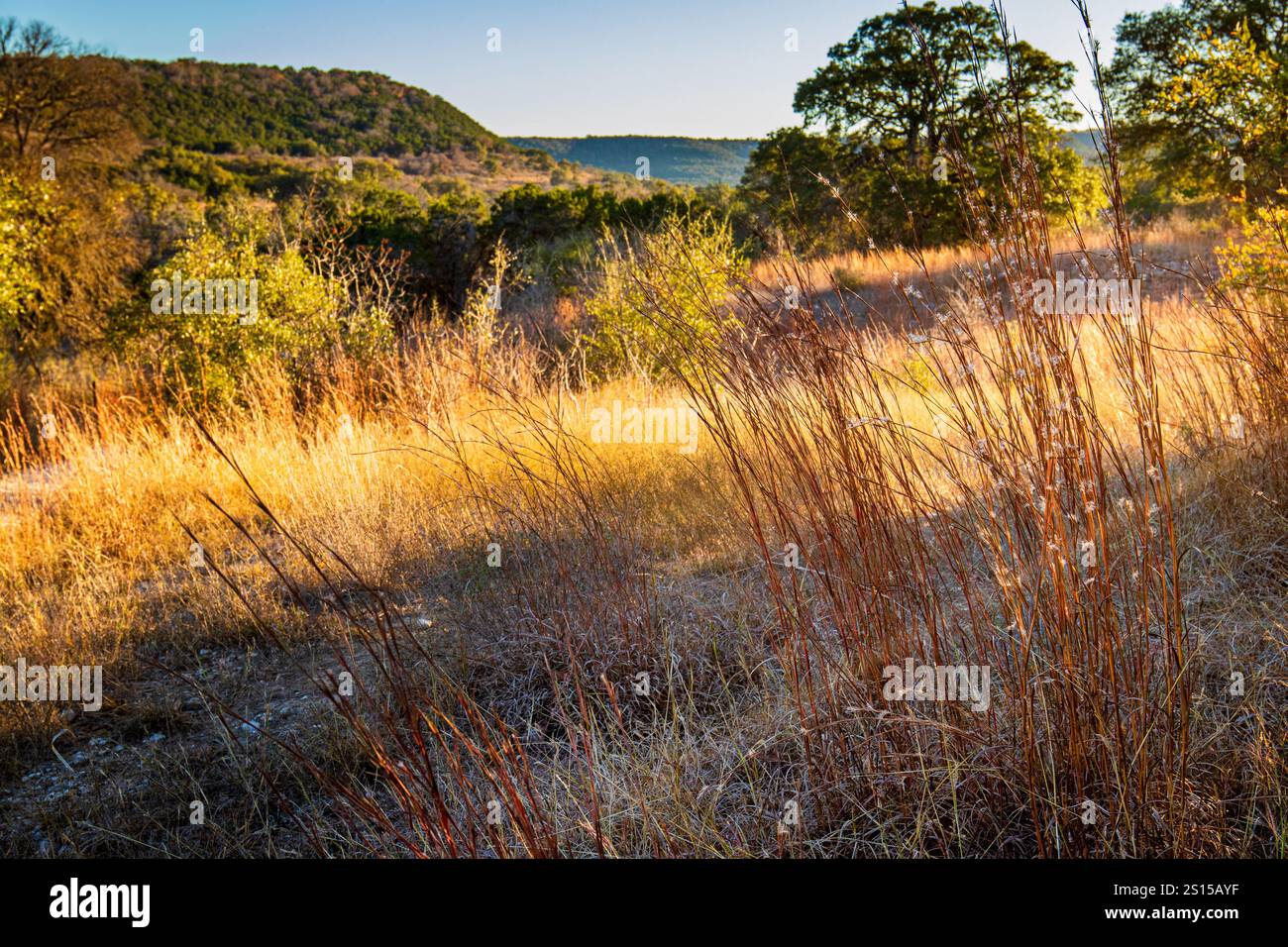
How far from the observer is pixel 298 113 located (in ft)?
81.4

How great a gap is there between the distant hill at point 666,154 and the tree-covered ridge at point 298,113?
13.0ft

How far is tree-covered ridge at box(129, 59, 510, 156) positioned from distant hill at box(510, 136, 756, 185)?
3.95 m

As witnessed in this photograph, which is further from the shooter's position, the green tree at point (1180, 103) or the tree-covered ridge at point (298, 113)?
the tree-covered ridge at point (298, 113)

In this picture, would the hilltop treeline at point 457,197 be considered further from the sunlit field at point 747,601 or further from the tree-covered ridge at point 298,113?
the sunlit field at point 747,601

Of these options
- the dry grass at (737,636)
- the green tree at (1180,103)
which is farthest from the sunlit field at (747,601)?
the green tree at (1180,103)

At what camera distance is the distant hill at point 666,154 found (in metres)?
26.4

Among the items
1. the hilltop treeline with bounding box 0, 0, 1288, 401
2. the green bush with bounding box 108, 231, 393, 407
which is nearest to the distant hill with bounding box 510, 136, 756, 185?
the hilltop treeline with bounding box 0, 0, 1288, 401

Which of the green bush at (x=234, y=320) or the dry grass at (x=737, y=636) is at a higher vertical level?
the green bush at (x=234, y=320)

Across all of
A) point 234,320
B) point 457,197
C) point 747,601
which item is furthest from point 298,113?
point 747,601

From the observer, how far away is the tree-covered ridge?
2183 cm

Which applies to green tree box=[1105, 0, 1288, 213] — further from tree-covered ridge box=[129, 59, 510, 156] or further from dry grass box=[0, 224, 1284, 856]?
tree-covered ridge box=[129, 59, 510, 156]
